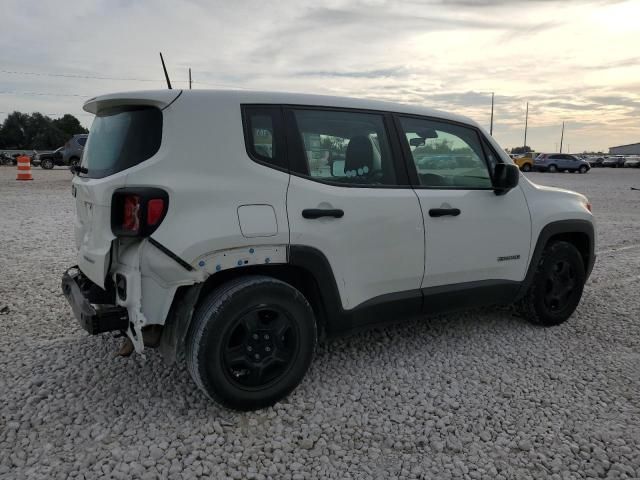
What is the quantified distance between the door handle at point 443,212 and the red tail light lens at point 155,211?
1792 mm

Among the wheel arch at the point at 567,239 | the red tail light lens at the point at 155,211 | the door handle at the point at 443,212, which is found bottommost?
the wheel arch at the point at 567,239

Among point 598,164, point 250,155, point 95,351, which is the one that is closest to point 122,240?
point 250,155

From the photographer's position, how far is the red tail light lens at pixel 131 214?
2625 mm

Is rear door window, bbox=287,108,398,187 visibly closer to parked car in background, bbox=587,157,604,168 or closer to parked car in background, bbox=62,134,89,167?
parked car in background, bbox=62,134,89,167

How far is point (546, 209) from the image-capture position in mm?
4199

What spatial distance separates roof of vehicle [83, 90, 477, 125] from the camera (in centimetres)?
284

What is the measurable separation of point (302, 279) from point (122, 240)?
109 centimetres

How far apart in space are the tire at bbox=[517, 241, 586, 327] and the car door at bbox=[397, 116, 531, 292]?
333mm

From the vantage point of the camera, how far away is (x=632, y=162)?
173ft

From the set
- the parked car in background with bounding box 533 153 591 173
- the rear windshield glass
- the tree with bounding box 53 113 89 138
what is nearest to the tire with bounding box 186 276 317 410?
the rear windshield glass

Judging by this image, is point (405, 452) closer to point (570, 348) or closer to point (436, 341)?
point (436, 341)

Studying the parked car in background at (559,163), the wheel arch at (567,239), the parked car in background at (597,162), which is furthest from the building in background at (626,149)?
the wheel arch at (567,239)

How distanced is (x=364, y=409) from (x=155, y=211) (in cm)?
167

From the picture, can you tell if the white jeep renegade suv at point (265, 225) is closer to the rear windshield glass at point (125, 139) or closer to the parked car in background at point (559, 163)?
the rear windshield glass at point (125, 139)
